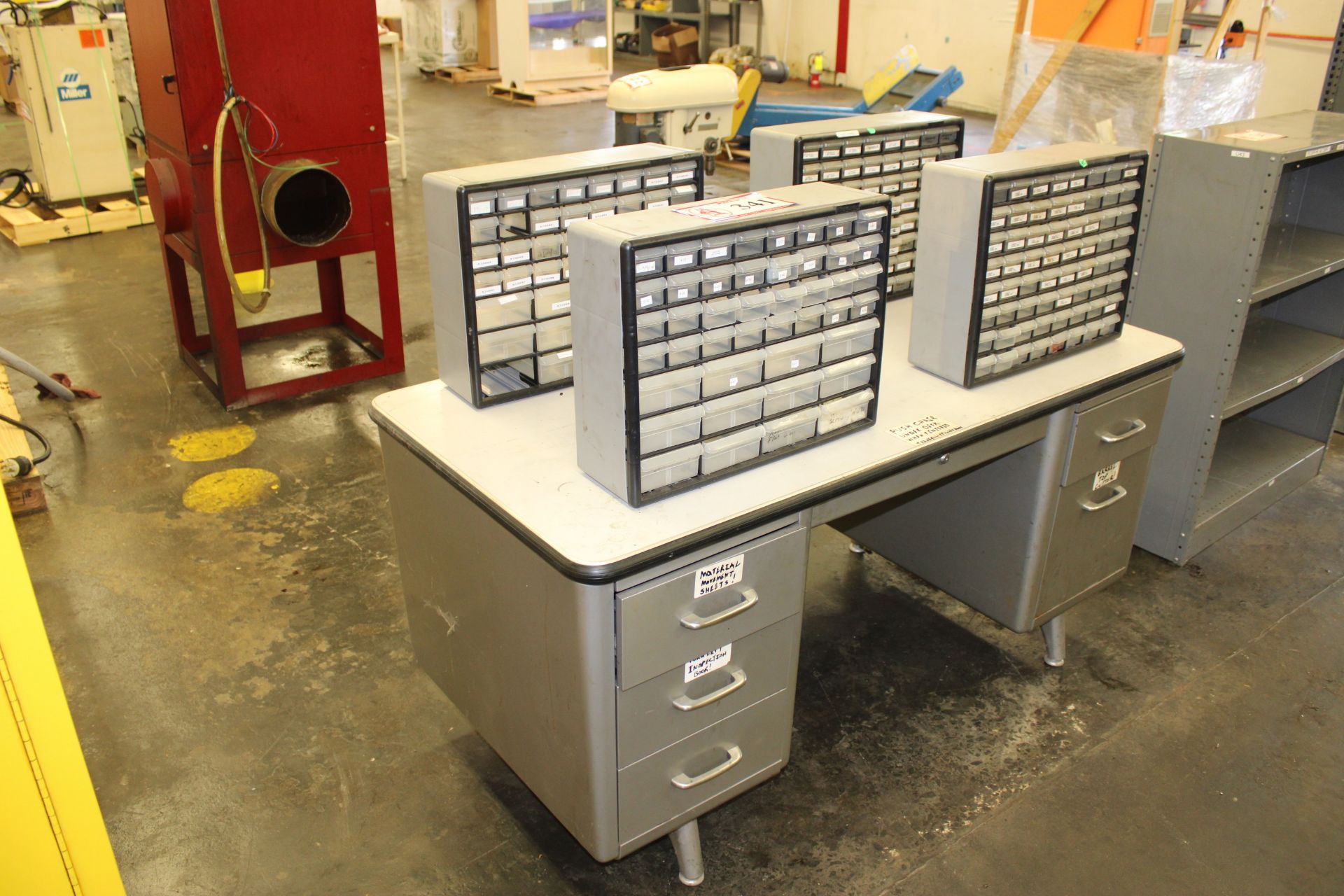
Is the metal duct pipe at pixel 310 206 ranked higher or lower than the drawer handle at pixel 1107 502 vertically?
higher

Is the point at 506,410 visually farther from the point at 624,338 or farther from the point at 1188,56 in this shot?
the point at 1188,56

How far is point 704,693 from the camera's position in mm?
1618

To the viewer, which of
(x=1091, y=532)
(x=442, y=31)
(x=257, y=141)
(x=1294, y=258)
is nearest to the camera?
(x=1091, y=532)

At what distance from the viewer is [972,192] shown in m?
1.76

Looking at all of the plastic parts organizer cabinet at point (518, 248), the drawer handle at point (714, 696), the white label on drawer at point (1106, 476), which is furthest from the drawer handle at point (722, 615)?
the white label on drawer at point (1106, 476)

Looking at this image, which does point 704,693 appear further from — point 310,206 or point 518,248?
point 310,206

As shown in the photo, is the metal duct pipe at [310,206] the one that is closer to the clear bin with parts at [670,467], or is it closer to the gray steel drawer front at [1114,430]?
the clear bin with parts at [670,467]

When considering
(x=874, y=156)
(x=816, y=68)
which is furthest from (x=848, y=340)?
(x=816, y=68)

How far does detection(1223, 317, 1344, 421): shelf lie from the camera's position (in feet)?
8.48

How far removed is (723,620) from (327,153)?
2.45 meters

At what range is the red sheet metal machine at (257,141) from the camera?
304cm

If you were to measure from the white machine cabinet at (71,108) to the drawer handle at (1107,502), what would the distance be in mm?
5058

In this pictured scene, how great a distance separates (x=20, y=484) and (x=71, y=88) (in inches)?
128

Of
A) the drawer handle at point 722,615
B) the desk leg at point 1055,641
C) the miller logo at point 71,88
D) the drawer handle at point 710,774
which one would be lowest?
the desk leg at point 1055,641
